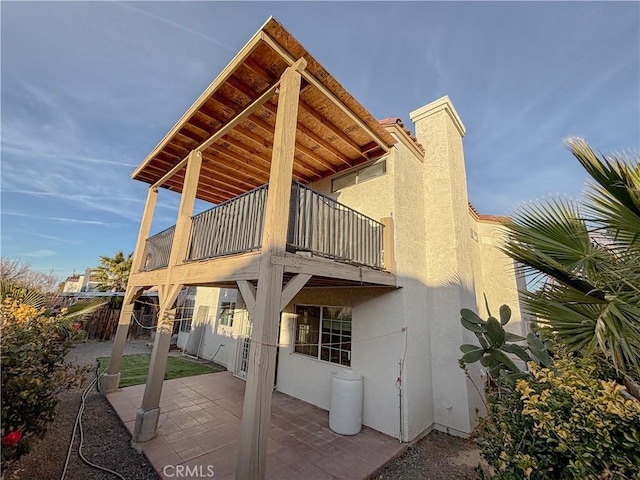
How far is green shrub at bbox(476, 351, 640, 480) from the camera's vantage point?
5.68 ft

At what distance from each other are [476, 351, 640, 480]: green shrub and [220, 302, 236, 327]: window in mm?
10539

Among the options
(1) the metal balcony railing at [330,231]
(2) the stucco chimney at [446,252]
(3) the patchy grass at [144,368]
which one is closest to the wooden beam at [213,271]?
(1) the metal balcony railing at [330,231]

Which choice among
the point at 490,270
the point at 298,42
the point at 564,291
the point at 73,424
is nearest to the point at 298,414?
the point at 73,424

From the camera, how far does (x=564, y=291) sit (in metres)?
2.90

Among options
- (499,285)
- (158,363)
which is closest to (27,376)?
(158,363)

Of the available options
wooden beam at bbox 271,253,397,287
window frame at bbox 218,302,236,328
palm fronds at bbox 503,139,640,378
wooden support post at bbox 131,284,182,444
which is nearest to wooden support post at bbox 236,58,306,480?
wooden beam at bbox 271,253,397,287

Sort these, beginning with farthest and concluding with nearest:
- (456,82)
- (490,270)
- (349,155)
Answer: (490,270), (456,82), (349,155)

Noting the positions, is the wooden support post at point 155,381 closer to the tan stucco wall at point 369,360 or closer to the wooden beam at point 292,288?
the wooden beam at point 292,288

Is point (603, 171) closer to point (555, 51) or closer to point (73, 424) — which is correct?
point (555, 51)

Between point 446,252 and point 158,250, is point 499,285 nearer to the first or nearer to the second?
point 446,252

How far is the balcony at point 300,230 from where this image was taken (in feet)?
14.2

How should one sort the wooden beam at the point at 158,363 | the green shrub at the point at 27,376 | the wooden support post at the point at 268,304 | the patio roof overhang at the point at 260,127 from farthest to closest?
1. the wooden beam at the point at 158,363
2. the patio roof overhang at the point at 260,127
3. the wooden support post at the point at 268,304
4. the green shrub at the point at 27,376

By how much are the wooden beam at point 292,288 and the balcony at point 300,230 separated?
529 millimetres

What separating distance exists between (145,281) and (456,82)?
39.5ft
